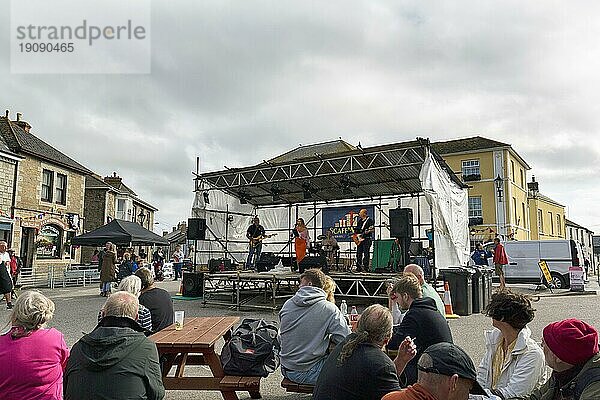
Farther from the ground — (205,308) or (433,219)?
(433,219)

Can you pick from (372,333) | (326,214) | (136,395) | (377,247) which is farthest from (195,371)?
(326,214)

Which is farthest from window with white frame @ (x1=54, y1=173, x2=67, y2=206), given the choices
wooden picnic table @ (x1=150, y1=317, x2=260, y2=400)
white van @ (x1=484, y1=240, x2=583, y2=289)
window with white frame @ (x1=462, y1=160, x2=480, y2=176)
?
window with white frame @ (x1=462, y1=160, x2=480, y2=176)

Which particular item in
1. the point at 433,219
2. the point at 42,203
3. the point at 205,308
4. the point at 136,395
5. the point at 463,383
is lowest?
the point at 205,308

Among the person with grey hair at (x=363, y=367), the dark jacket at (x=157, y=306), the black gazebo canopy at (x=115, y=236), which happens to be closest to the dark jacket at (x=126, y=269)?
the black gazebo canopy at (x=115, y=236)

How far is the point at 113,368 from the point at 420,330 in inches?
88.6

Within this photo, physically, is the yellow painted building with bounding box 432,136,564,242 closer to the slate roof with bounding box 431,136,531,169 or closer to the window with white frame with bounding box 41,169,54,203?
the slate roof with bounding box 431,136,531,169

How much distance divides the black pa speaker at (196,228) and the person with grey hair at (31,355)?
43.8 feet

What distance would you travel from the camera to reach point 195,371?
6.38 metres

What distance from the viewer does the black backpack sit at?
4.85 meters

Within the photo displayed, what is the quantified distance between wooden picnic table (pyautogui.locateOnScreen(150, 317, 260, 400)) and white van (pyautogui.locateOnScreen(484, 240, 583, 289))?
1830 cm

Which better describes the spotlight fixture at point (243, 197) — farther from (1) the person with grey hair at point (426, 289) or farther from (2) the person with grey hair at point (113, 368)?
(2) the person with grey hair at point (113, 368)

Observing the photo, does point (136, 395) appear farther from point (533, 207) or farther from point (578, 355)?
point (533, 207)

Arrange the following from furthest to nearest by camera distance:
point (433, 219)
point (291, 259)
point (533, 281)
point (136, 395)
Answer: point (533, 281)
point (291, 259)
point (433, 219)
point (136, 395)

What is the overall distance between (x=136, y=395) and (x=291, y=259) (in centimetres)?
1489
